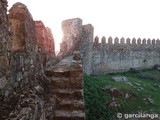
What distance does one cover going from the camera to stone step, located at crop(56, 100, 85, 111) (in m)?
7.27

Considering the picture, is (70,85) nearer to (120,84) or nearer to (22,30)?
(22,30)

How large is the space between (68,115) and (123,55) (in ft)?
65.7

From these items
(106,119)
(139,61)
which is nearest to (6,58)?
(106,119)

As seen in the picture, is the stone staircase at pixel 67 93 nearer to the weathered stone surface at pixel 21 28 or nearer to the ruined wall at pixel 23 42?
the ruined wall at pixel 23 42

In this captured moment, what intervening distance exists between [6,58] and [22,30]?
1.49 meters

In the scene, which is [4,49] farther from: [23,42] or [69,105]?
[69,105]

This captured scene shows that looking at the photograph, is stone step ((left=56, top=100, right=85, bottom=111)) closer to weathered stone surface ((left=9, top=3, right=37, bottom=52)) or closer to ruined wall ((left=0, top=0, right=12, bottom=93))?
weathered stone surface ((left=9, top=3, right=37, bottom=52))

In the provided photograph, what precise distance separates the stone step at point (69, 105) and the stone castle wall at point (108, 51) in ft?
38.5

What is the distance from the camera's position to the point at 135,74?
25422 millimetres

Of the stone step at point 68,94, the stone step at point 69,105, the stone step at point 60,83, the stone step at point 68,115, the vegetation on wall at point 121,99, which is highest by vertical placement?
the stone step at point 60,83

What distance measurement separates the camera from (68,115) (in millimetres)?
6996

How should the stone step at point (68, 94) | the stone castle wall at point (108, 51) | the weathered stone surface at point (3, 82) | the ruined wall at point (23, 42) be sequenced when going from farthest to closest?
1. the stone castle wall at point (108, 51)
2. the stone step at point (68, 94)
3. the ruined wall at point (23, 42)
4. the weathered stone surface at point (3, 82)

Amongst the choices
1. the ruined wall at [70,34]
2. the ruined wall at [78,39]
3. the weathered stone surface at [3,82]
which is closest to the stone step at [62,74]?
the weathered stone surface at [3,82]

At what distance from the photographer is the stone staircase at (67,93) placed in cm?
703
